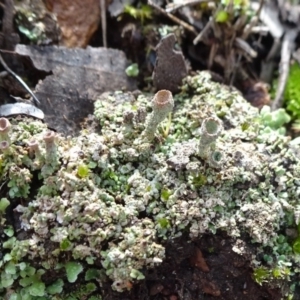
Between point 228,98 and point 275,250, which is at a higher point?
point 228,98

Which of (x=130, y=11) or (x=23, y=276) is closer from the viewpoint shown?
(x=23, y=276)

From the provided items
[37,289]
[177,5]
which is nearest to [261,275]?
[37,289]

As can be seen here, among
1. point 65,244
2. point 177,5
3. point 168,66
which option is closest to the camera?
point 65,244

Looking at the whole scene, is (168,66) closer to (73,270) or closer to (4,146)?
(4,146)

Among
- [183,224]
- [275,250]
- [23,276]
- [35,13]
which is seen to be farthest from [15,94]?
[275,250]

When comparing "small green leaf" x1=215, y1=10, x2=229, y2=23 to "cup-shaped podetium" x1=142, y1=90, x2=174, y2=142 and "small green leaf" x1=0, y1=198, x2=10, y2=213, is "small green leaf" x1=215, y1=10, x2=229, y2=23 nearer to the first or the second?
"cup-shaped podetium" x1=142, y1=90, x2=174, y2=142

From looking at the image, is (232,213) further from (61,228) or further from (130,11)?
(130,11)
